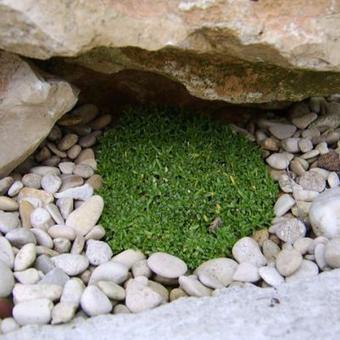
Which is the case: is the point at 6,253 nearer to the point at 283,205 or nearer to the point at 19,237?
the point at 19,237

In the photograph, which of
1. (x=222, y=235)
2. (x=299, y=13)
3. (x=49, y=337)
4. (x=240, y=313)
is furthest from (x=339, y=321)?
(x=299, y=13)

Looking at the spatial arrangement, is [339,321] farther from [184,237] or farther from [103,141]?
[103,141]

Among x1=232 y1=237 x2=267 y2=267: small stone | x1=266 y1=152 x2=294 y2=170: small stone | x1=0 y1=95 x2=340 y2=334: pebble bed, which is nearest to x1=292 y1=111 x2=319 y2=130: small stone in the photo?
x1=0 y1=95 x2=340 y2=334: pebble bed

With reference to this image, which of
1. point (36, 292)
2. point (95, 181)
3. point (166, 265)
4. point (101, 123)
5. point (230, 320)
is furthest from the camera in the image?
point (101, 123)

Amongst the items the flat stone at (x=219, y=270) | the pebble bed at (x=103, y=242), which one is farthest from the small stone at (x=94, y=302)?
the flat stone at (x=219, y=270)

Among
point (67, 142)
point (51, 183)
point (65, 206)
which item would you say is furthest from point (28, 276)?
point (67, 142)

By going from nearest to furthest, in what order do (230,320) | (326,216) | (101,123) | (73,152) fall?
1. (230,320)
2. (326,216)
3. (73,152)
4. (101,123)

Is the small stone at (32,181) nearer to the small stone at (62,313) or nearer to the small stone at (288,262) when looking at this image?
the small stone at (62,313)

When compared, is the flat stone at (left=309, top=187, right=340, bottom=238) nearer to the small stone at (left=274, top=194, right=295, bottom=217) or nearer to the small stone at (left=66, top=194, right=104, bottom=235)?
the small stone at (left=274, top=194, right=295, bottom=217)
